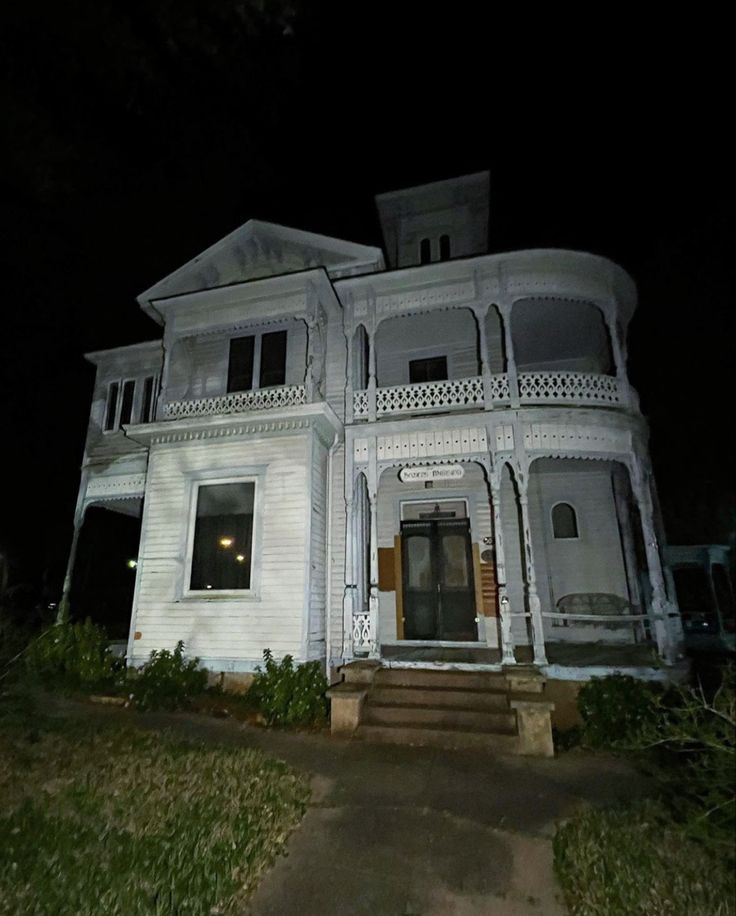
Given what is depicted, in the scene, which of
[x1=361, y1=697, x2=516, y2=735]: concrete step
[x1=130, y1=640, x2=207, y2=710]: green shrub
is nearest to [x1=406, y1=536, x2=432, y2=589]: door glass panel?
[x1=361, y1=697, x2=516, y2=735]: concrete step

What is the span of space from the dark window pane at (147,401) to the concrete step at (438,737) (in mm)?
10654

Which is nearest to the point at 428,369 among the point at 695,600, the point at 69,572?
the point at 69,572

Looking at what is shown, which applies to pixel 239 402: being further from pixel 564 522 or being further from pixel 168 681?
pixel 564 522

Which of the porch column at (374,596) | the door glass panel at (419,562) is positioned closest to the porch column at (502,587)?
the porch column at (374,596)

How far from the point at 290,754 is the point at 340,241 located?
35.3 feet

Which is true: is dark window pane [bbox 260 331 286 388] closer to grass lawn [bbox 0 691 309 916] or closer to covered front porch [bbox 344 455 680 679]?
covered front porch [bbox 344 455 680 679]

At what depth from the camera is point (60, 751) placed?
5.86 metres

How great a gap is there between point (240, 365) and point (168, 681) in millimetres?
7164

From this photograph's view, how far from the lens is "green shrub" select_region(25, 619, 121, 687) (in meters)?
9.10

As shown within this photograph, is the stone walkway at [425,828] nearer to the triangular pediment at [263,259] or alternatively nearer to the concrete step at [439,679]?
the concrete step at [439,679]

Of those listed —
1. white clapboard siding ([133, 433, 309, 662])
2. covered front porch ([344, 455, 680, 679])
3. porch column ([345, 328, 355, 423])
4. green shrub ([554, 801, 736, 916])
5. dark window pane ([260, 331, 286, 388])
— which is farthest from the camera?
dark window pane ([260, 331, 286, 388])

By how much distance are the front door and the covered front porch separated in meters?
0.02

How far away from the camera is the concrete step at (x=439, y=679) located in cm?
Result: 745

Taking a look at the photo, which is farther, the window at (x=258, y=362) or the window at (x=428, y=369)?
the window at (x=428, y=369)
